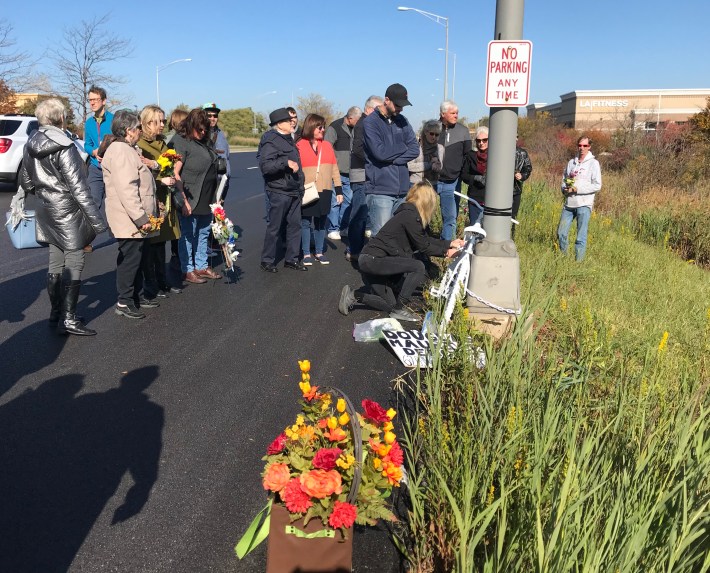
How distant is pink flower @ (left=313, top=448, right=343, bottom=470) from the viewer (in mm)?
2684

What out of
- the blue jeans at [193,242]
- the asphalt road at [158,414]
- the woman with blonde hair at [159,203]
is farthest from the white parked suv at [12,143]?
the woman with blonde hair at [159,203]

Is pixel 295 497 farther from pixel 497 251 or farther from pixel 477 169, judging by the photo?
pixel 477 169

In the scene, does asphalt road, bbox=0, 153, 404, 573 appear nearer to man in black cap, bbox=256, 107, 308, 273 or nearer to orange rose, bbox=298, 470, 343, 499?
orange rose, bbox=298, 470, 343, 499

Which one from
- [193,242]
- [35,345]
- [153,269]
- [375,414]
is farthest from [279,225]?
[375,414]

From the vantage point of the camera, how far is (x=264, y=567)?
3.17 meters

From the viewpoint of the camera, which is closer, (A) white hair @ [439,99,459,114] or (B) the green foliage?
(A) white hair @ [439,99,459,114]

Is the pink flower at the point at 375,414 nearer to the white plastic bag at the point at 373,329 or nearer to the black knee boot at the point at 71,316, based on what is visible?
the white plastic bag at the point at 373,329

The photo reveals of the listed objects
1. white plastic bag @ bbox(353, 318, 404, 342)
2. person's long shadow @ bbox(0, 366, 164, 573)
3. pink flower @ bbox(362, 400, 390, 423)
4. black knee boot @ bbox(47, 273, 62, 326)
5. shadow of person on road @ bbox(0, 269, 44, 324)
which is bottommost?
person's long shadow @ bbox(0, 366, 164, 573)

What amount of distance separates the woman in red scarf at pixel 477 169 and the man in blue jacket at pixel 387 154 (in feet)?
4.39

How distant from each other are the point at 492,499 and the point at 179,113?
23.3ft

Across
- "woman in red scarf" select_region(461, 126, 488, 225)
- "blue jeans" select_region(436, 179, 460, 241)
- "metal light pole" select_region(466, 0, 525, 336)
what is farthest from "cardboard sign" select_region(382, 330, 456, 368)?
"blue jeans" select_region(436, 179, 460, 241)

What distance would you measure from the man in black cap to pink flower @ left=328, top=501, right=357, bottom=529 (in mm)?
6684

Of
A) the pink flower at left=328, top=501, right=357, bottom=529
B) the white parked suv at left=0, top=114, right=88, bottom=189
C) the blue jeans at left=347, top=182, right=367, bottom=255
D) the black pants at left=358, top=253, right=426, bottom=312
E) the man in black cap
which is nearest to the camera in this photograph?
the pink flower at left=328, top=501, right=357, bottom=529

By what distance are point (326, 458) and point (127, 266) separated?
Result: 4.82m
